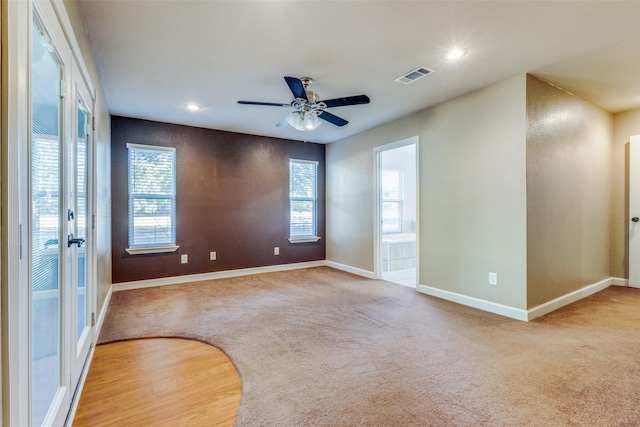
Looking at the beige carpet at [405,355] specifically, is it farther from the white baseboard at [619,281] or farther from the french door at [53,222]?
the french door at [53,222]

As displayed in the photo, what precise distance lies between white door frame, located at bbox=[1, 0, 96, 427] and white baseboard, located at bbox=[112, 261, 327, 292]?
3.68 m

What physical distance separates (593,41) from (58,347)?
4.07 meters

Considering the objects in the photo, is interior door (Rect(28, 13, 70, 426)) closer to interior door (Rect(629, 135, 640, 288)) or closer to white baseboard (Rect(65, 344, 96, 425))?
white baseboard (Rect(65, 344, 96, 425))

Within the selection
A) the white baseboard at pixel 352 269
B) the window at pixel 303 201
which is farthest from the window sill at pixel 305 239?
the white baseboard at pixel 352 269

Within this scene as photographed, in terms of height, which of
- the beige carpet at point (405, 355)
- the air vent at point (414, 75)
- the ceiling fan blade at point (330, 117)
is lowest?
the beige carpet at point (405, 355)

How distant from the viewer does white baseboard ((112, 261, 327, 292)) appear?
4321 millimetres

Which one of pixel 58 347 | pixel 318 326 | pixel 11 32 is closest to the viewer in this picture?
pixel 11 32

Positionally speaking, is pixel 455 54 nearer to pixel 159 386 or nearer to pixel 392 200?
pixel 159 386

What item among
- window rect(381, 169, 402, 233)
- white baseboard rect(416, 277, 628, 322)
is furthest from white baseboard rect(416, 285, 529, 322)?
window rect(381, 169, 402, 233)

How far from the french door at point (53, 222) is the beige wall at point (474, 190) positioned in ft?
11.5

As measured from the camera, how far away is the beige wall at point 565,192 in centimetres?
306

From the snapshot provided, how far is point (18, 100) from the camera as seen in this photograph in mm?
985

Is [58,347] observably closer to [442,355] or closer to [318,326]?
[318,326]

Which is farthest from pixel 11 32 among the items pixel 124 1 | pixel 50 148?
pixel 124 1
